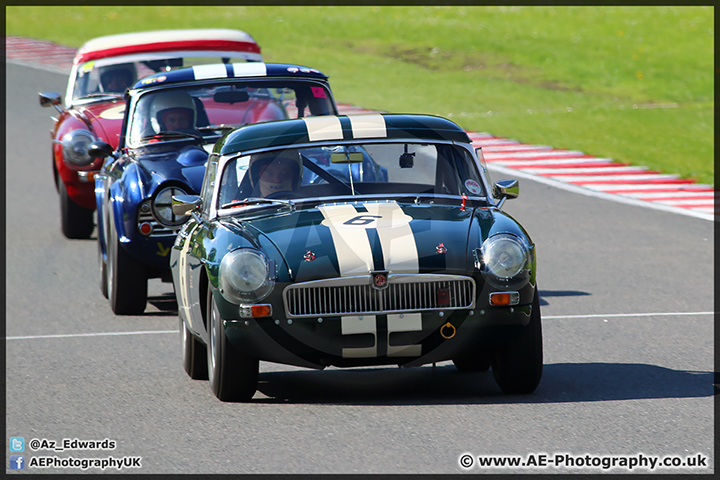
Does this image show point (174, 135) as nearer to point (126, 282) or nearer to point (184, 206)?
point (126, 282)

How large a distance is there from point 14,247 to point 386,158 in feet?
24.4

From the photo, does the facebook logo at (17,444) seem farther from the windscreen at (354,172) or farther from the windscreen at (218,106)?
the windscreen at (218,106)

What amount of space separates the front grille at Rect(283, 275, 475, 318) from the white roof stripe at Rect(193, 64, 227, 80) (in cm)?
465

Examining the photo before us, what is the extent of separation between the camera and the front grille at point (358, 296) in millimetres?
6105

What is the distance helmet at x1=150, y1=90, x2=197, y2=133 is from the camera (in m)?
10.2

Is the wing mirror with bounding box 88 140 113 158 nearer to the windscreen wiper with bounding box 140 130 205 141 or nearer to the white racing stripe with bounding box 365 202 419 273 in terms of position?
the windscreen wiper with bounding box 140 130 205 141

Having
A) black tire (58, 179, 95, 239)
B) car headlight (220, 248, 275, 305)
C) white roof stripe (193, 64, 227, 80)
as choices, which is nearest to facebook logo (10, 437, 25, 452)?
car headlight (220, 248, 275, 305)

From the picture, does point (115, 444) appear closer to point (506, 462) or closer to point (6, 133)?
point (506, 462)

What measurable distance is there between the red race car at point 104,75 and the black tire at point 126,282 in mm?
3146

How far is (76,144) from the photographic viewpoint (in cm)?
1230

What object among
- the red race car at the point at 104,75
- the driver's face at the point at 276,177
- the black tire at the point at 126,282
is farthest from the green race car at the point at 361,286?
the red race car at the point at 104,75

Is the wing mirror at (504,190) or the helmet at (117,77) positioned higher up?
the helmet at (117,77)

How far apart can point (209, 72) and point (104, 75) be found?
3264 millimetres

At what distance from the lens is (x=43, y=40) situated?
33.8 meters
